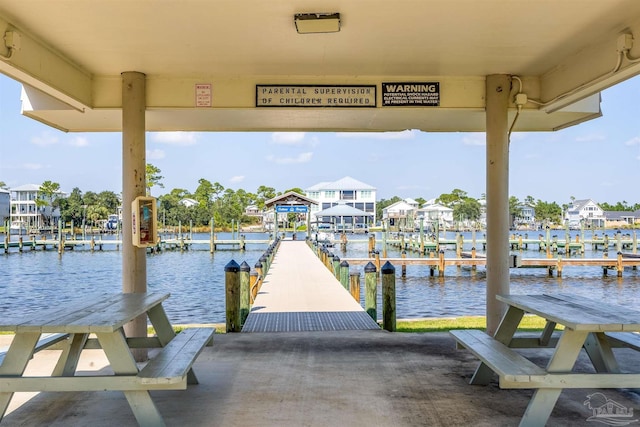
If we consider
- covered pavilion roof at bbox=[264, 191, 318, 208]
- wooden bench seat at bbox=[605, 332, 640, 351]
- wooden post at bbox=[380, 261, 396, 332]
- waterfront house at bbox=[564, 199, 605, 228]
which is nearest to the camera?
wooden bench seat at bbox=[605, 332, 640, 351]

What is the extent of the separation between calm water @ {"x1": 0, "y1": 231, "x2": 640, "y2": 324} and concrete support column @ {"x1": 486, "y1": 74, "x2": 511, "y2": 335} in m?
10.3

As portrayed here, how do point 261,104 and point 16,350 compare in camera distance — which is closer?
point 16,350

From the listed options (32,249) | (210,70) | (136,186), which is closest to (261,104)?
(210,70)

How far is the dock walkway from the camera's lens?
7637 millimetres

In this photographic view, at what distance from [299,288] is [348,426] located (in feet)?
28.9

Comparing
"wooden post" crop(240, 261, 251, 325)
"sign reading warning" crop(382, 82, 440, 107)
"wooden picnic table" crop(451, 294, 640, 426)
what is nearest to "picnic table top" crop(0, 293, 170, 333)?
"wooden picnic table" crop(451, 294, 640, 426)

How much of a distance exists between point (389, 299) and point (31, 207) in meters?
108

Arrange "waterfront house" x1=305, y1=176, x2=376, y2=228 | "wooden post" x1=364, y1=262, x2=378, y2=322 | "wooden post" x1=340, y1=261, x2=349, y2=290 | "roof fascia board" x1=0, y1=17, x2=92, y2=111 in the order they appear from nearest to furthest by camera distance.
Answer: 1. "roof fascia board" x1=0, y1=17, x2=92, y2=111
2. "wooden post" x1=364, y1=262, x2=378, y2=322
3. "wooden post" x1=340, y1=261, x2=349, y2=290
4. "waterfront house" x1=305, y1=176, x2=376, y2=228

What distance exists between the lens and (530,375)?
10.3ft

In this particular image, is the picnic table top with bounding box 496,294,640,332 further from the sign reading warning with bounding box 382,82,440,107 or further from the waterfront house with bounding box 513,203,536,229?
the waterfront house with bounding box 513,203,536,229

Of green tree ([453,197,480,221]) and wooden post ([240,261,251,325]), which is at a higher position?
green tree ([453,197,480,221])

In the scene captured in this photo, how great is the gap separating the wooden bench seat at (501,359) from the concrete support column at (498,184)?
1516 mm

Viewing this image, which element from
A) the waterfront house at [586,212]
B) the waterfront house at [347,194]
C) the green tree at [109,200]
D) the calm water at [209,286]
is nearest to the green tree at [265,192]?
the waterfront house at [347,194]

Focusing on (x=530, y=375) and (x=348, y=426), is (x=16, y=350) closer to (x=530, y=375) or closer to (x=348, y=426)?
(x=348, y=426)
